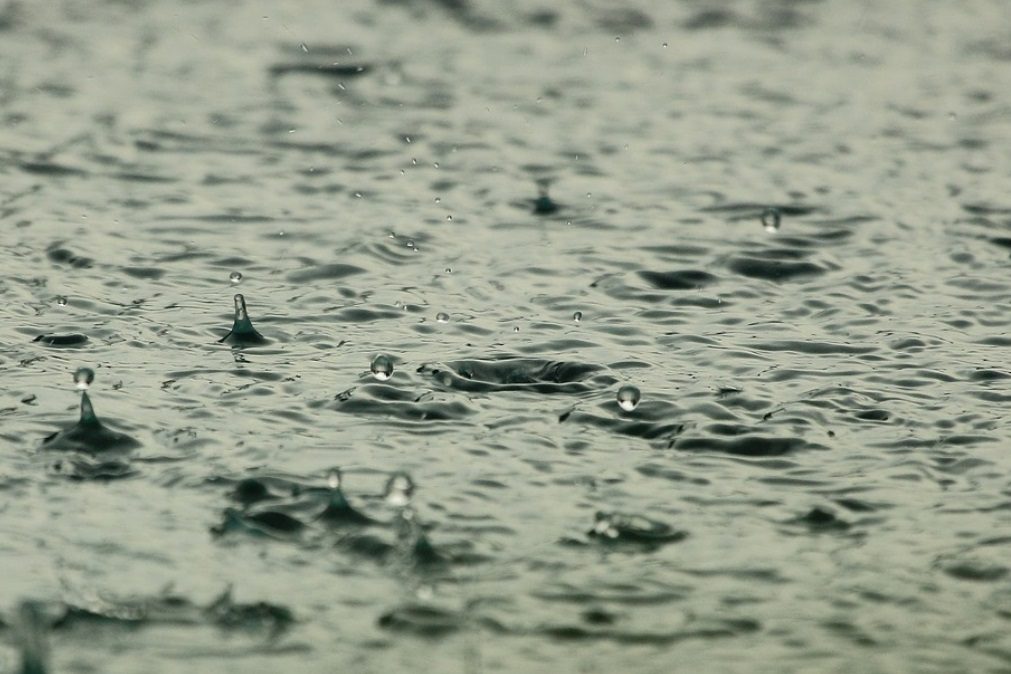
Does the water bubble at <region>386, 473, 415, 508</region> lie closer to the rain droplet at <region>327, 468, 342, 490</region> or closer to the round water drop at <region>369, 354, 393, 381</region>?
the rain droplet at <region>327, 468, 342, 490</region>

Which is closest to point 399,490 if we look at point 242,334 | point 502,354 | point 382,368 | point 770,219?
point 382,368

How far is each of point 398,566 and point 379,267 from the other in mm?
3109

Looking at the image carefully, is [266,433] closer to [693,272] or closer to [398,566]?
[398,566]

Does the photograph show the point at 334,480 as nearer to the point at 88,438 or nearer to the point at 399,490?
the point at 399,490

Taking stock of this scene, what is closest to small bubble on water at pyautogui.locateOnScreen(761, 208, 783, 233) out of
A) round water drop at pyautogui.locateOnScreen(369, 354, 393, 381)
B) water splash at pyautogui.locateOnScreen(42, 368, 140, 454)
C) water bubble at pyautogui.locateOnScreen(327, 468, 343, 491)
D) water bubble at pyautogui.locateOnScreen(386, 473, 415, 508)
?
round water drop at pyautogui.locateOnScreen(369, 354, 393, 381)

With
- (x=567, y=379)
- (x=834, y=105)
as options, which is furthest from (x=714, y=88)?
(x=567, y=379)

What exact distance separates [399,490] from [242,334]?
5.77ft

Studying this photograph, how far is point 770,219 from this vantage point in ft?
28.0

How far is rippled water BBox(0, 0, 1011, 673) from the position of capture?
4.67m

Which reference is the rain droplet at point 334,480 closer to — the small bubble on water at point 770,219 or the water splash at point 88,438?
the water splash at point 88,438

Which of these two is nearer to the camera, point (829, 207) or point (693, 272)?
point (693, 272)

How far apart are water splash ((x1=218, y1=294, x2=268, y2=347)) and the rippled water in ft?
0.07

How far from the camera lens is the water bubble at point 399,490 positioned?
17.4 ft

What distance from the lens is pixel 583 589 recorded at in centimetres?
480
